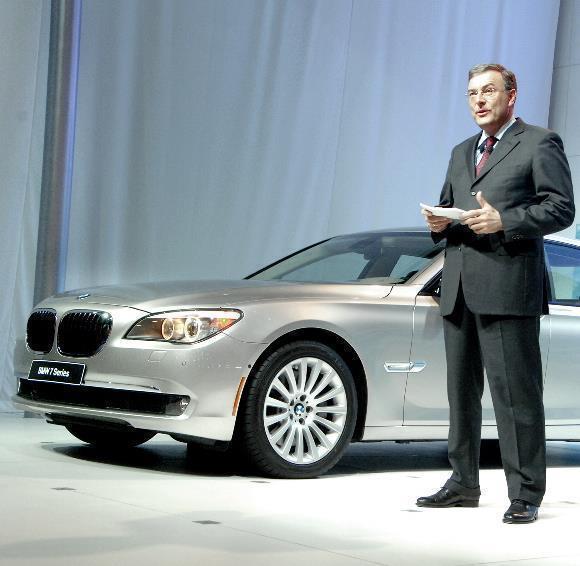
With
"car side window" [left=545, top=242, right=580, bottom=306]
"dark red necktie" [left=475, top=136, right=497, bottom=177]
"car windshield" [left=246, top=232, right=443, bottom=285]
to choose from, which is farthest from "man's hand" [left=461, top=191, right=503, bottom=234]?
"car side window" [left=545, top=242, right=580, bottom=306]

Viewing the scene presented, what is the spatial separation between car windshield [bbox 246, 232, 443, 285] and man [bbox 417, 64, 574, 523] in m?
1.38

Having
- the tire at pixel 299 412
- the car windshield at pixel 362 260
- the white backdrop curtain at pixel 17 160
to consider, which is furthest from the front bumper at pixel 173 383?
the white backdrop curtain at pixel 17 160

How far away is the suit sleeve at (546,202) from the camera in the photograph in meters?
4.30

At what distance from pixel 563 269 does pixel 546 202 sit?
239 cm

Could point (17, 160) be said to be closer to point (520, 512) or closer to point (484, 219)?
point (484, 219)

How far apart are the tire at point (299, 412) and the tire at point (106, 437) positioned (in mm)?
1022

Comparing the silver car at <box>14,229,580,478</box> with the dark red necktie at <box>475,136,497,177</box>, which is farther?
the silver car at <box>14,229,580,478</box>

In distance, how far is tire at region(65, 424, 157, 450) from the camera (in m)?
6.15

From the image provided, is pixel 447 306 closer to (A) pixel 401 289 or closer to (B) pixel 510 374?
(B) pixel 510 374

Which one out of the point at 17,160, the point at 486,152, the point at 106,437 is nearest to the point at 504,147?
the point at 486,152

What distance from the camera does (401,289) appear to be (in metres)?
5.79

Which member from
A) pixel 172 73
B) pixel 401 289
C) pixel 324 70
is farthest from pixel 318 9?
pixel 401 289

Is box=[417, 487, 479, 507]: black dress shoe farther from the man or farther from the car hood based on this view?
the car hood

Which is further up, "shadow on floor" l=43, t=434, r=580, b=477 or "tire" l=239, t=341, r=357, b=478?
"tire" l=239, t=341, r=357, b=478
